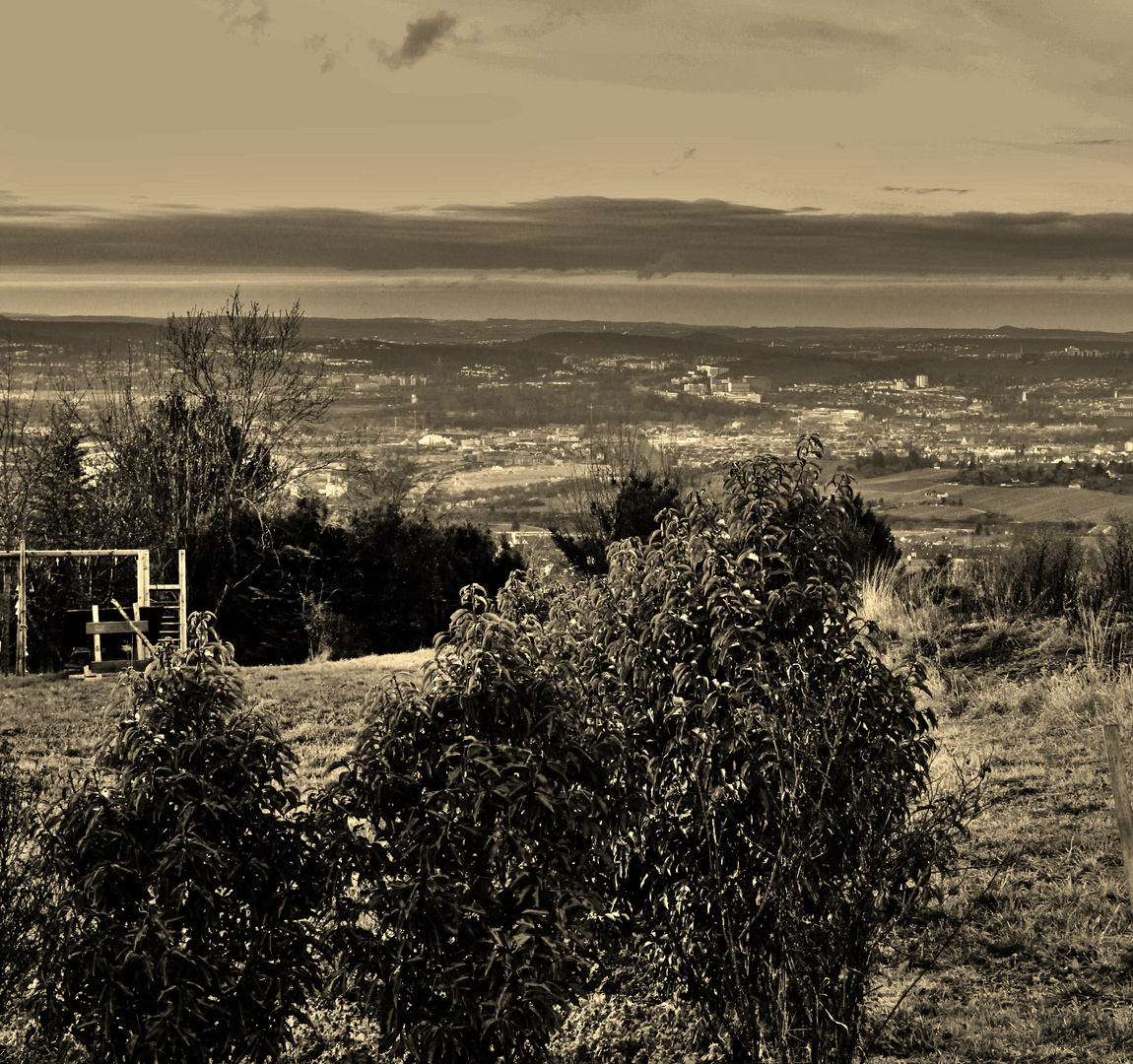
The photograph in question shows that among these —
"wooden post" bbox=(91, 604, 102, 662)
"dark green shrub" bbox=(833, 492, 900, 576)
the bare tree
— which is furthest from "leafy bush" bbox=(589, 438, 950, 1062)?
the bare tree

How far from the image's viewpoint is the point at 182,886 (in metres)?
3.54

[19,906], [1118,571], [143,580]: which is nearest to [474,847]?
[19,906]

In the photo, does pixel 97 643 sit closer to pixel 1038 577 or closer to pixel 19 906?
pixel 1038 577

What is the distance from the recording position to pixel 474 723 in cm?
383

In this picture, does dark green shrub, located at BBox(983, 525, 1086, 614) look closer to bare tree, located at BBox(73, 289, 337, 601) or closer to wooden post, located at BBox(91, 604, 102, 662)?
wooden post, located at BBox(91, 604, 102, 662)

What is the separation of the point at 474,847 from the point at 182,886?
34.7 inches

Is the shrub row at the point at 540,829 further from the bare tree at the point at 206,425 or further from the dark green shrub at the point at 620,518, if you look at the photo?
the bare tree at the point at 206,425

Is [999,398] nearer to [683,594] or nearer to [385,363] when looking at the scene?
[385,363]

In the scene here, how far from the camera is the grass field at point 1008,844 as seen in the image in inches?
197

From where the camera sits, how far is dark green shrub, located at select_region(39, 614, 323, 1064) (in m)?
3.57

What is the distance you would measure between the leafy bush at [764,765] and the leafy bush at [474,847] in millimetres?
460

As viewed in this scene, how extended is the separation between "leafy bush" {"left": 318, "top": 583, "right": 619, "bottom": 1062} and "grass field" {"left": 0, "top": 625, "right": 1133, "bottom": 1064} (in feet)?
2.09

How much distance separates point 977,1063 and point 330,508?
23698mm

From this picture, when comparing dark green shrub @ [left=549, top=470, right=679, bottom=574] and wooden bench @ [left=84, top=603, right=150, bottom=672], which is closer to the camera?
wooden bench @ [left=84, top=603, right=150, bottom=672]
